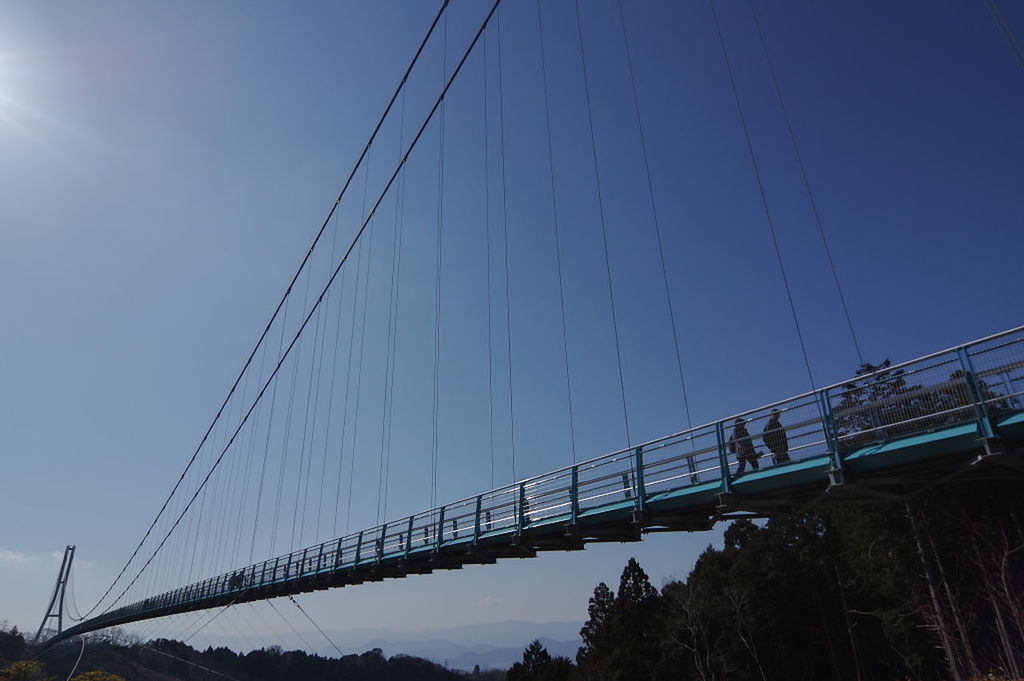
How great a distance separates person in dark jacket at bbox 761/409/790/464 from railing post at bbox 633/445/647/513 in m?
3.24

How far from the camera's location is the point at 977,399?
33.4ft

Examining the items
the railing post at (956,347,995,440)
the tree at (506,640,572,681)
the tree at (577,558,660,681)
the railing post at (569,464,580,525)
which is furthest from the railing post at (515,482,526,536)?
the tree at (506,640,572,681)

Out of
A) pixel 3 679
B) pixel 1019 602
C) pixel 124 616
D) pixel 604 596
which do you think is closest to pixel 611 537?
pixel 1019 602

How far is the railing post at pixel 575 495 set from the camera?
16.9 metres

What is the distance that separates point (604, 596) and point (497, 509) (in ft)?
151

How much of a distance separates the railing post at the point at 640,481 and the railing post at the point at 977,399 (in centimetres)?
682

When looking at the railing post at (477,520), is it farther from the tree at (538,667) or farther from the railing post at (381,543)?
the tree at (538,667)

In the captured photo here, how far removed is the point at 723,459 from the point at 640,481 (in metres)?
2.37

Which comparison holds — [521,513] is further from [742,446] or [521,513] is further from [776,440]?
[776,440]

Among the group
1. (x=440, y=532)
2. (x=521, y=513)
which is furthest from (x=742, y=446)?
(x=440, y=532)

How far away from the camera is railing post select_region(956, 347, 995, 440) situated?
390 inches

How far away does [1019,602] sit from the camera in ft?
76.1

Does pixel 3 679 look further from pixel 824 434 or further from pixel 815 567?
pixel 824 434

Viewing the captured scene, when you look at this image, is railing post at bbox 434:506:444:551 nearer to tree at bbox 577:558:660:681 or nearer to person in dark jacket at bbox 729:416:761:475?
person in dark jacket at bbox 729:416:761:475
